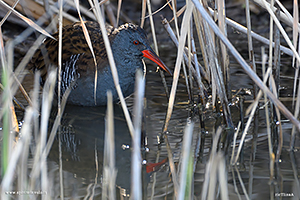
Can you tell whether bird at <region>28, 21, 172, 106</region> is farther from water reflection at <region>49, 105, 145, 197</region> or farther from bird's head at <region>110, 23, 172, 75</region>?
water reflection at <region>49, 105, 145, 197</region>

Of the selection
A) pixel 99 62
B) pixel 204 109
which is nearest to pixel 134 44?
pixel 99 62

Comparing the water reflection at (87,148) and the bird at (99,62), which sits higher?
the bird at (99,62)

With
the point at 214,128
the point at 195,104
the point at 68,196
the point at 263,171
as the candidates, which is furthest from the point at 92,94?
the point at 263,171

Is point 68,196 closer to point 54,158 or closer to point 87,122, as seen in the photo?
point 54,158

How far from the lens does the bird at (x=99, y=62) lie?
306 centimetres

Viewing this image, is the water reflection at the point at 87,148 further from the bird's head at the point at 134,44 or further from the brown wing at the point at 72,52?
the bird's head at the point at 134,44

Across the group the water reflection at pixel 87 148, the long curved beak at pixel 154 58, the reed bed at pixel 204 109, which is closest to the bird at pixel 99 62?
the long curved beak at pixel 154 58

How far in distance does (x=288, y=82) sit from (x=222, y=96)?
1.18 m

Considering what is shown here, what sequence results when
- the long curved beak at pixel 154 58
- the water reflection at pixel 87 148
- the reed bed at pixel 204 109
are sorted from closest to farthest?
the reed bed at pixel 204 109 < the water reflection at pixel 87 148 < the long curved beak at pixel 154 58

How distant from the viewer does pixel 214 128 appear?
8.81ft

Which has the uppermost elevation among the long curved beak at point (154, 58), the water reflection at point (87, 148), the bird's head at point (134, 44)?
the bird's head at point (134, 44)

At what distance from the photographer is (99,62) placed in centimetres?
310

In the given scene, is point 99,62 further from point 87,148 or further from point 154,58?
point 87,148

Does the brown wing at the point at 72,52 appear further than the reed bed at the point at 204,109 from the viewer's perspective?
Yes
